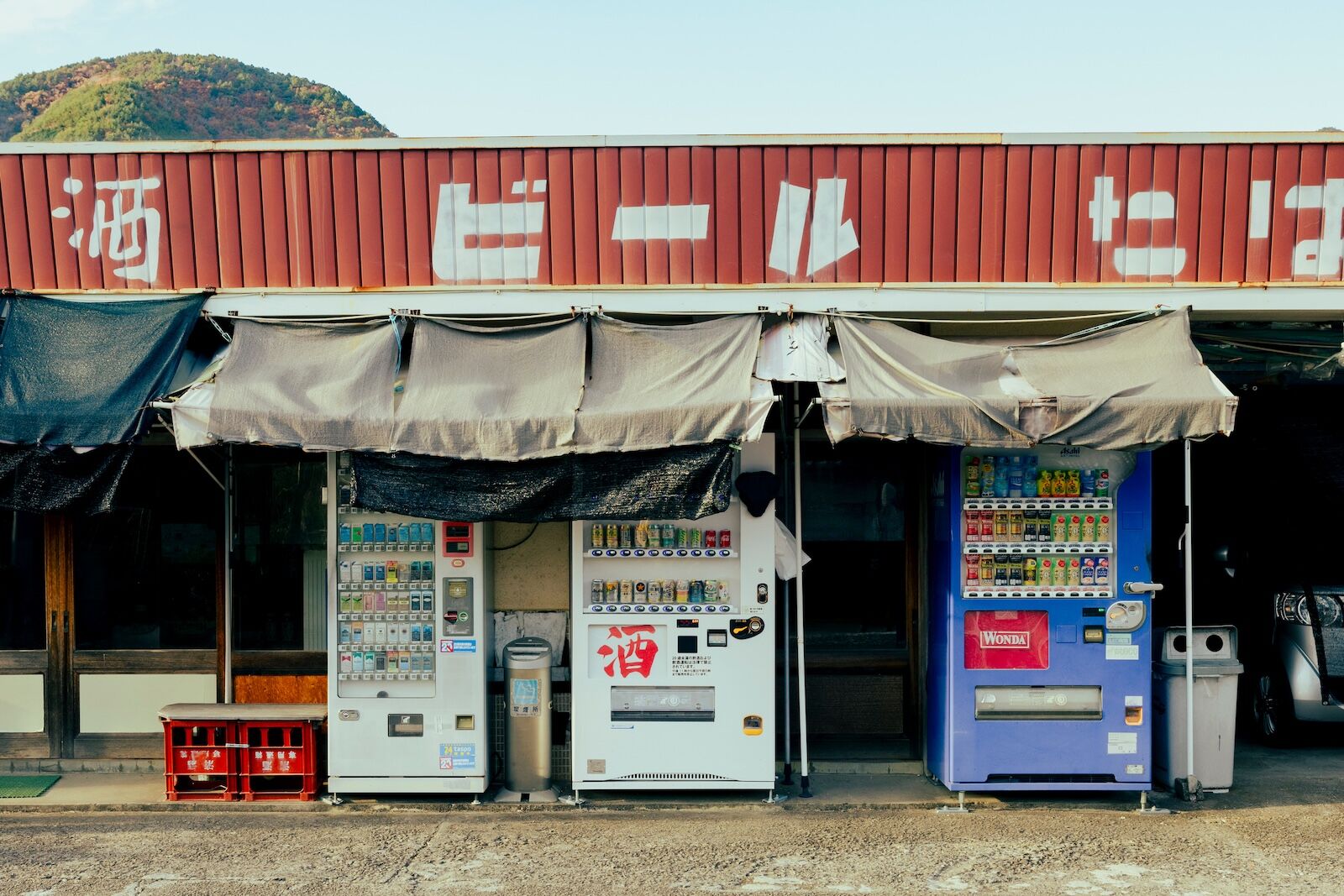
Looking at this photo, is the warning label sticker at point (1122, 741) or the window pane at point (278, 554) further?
the window pane at point (278, 554)

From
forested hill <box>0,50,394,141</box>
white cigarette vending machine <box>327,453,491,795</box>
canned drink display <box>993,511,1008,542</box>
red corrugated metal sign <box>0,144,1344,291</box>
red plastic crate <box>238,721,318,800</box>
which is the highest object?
forested hill <box>0,50,394,141</box>

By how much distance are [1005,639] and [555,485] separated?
11.0 ft

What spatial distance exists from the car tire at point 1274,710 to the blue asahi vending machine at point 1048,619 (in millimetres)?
2482

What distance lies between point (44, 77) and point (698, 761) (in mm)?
66108

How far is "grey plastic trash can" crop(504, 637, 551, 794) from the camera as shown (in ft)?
24.2

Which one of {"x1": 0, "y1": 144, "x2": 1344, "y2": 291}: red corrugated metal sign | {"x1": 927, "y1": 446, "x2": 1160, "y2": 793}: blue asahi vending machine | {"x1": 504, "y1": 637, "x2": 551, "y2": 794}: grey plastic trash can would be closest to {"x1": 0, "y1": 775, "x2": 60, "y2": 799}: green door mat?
{"x1": 504, "y1": 637, "x2": 551, "y2": 794}: grey plastic trash can

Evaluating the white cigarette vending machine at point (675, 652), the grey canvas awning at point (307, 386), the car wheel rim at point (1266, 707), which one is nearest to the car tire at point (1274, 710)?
the car wheel rim at point (1266, 707)

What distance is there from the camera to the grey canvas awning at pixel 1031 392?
652 cm

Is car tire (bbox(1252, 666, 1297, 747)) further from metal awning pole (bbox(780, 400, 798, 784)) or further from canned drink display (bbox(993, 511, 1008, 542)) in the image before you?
metal awning pole (bbox(780, 400, 798, 784))

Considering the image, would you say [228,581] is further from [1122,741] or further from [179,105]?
[179,105]

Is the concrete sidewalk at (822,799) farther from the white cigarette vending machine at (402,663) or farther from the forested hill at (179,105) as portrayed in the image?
the forested hill at (179,105)

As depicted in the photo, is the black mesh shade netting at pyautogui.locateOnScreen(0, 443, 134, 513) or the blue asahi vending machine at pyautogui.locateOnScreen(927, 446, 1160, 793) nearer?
the black mesh shade netting at pyautogui.locateOnScreen(0, 443, 134, 513)

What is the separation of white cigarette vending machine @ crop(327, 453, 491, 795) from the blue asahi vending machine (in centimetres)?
340

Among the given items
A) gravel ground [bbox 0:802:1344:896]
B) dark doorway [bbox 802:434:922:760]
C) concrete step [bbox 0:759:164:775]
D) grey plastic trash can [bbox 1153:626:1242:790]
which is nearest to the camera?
gravel ground [bbox 0:802:1344:896]
